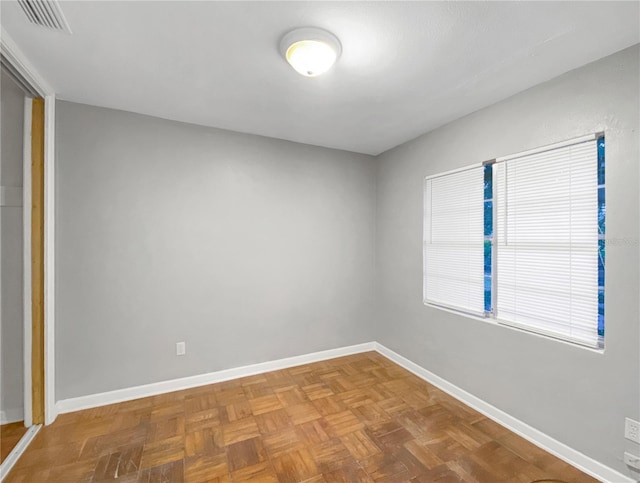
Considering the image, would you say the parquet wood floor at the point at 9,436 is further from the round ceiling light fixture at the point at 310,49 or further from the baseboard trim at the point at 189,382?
the round ceiling light fixture at the point at 310,49

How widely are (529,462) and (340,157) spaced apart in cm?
320

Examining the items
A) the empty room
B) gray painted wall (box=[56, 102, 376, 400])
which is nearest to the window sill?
the empty room

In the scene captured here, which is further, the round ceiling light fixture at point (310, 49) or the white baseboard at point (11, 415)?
the white baseboard at point (11, 415)

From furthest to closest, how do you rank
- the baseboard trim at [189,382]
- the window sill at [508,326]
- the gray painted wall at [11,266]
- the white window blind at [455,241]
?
the white window blind at [455,241], the baseboard trim at [189,382], the gray painted wall at [11,266], the window sill at [508,326]

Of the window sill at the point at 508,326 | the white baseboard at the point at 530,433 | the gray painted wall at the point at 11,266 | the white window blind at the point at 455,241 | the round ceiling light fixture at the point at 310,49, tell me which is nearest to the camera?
the round ceiling light fixture at the point at 310,49

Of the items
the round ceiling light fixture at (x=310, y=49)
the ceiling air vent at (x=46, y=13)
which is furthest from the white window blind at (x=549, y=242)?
the ceiling air vent at (x=46, y=13)

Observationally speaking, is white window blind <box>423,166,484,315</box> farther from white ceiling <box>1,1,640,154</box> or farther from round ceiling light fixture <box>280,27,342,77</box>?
round ceiling light fixture <box>280,27,342,77</box>

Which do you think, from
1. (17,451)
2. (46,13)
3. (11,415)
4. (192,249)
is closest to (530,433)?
(192,249)

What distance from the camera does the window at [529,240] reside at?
5.90ft

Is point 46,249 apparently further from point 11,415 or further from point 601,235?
point 601,235

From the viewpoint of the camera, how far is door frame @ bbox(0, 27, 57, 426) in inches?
81.0

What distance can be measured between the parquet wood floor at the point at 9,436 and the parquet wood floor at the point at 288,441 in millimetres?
114

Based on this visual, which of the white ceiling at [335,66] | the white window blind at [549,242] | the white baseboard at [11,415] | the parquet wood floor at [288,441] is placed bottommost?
the parquet wood floor at [288,441]

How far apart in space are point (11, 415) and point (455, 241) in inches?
152
